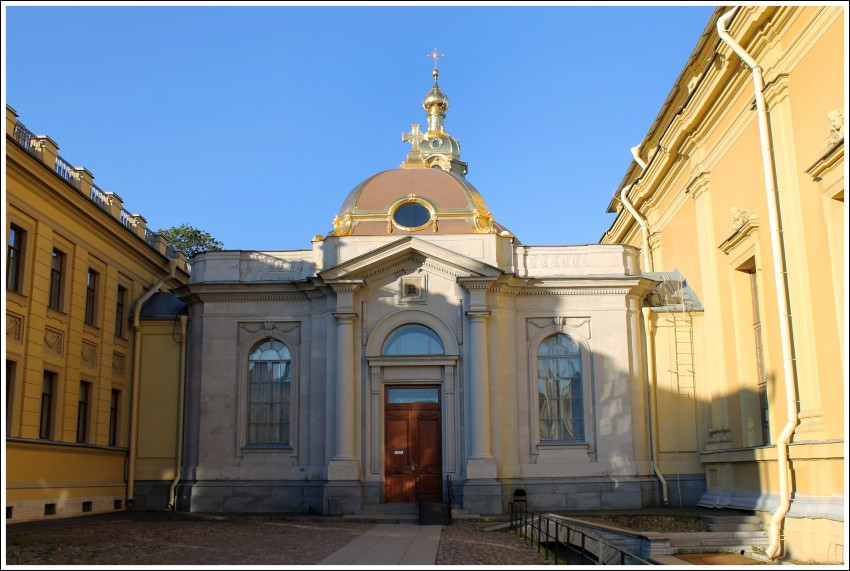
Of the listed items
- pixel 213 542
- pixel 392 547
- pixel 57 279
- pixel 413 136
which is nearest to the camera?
pixel 392 547

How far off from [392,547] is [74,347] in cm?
1101

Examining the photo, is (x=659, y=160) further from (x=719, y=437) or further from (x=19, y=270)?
(x=19, y=270)

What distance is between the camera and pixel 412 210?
2345 cm

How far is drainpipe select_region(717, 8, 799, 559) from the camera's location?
15219 mm

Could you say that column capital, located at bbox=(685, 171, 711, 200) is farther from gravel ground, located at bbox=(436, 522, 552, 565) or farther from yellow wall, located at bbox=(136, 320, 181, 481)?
yellow wall, located at bbox=(136, 320, 181, 481)

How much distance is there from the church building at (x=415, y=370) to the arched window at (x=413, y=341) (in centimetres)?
3

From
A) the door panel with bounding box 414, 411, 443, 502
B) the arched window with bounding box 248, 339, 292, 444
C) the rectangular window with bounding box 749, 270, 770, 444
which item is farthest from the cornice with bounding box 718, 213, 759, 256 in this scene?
Answer: the arched window with bounding box 248, 339, 292, 444

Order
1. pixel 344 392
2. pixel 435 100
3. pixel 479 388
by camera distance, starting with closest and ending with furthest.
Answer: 1. pixel 479 388
2. pixel 344 392
3. pixel 435 100

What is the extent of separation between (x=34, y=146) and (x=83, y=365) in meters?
5.54

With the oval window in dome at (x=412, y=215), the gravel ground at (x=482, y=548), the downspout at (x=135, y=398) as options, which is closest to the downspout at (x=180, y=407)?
the downspout at (x=135, y=398)

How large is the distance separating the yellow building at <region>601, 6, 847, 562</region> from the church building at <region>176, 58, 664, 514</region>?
1.35 metres

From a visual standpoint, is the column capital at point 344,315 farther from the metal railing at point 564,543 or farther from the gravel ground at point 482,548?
the metal railing at point 564,543

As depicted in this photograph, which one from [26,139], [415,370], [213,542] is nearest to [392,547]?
[213,542]

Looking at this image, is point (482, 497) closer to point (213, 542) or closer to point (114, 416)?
point (213, 542)
